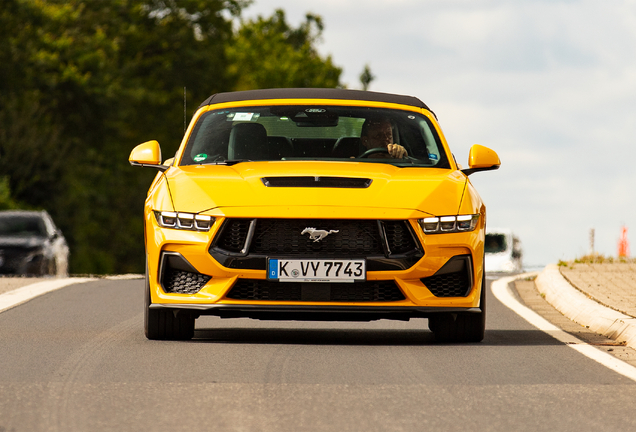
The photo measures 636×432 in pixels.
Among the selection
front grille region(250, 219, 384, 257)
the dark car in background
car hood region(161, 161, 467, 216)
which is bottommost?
the dark car in background

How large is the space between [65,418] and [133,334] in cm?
359

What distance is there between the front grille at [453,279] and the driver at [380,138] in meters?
1.33

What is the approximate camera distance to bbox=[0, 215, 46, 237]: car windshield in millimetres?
25367

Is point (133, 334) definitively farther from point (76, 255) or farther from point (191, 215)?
point (76, 255)

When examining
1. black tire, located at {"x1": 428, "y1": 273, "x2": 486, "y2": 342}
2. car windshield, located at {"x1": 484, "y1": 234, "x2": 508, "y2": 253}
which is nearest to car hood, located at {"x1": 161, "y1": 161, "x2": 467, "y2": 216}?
black tire, located at {"x1": 428, "y1": 273, "x2": 486, "y2": 342}

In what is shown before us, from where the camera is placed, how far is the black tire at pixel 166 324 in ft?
28.7

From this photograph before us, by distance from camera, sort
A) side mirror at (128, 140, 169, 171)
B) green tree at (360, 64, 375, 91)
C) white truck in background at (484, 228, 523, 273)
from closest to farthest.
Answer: side mirror at (128, 140, 169, 171)
white truck in background at (484, 228, 523, 273)
green tree at (360, 64, 375, 91)

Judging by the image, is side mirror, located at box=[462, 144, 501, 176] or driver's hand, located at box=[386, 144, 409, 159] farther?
driver's hand, located at box=[386, 144, 409, 159]

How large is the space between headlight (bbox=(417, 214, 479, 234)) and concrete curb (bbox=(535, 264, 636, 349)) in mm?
1572

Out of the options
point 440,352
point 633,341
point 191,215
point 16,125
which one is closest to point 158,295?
point 191,215

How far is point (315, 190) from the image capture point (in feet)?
27.3

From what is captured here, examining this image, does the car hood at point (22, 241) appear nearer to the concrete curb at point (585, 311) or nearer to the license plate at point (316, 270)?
the concrete curb at point (585, 311)

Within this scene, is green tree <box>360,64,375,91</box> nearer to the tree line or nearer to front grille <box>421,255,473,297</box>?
the tree line

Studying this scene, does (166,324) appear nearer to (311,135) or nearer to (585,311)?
(311,135)
